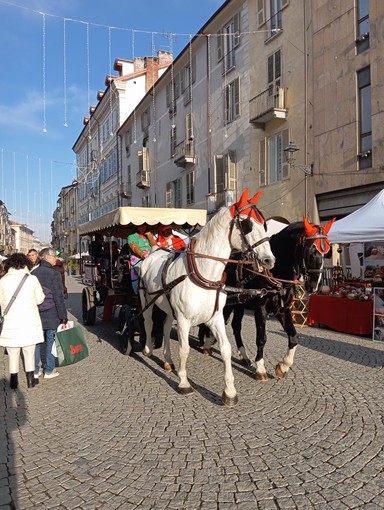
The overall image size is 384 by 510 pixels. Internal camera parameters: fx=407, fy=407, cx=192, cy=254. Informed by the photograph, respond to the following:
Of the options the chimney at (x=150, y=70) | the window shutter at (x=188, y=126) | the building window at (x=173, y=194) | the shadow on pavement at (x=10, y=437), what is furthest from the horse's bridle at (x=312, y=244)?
the chimney at (x=150, y=70)

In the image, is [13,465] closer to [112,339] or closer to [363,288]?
[112,339]

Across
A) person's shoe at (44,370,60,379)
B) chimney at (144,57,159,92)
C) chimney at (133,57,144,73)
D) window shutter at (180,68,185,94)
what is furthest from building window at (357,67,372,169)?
chimney at (133,57,144,73)

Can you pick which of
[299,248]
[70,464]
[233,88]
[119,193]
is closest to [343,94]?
[233,88]

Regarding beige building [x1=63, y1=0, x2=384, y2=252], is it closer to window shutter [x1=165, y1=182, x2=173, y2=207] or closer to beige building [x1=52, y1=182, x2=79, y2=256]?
window shutter [x1=165, y1=182, x2=173, y2=207]

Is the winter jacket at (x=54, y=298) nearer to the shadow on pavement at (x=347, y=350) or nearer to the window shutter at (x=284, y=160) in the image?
the shadow on pavement at (x=347, y=350)

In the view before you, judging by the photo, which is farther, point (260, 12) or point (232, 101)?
point (232, 101)

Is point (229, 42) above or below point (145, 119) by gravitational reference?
below

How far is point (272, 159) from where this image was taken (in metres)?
17.0

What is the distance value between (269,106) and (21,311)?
13960mm

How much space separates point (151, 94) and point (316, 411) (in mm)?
28667

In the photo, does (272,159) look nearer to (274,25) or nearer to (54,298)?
(274,25)

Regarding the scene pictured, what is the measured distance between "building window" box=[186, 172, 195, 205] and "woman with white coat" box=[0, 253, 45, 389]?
62.0ft

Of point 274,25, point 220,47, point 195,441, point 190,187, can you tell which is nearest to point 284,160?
point 274,25

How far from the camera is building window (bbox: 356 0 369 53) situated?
12586 mm
